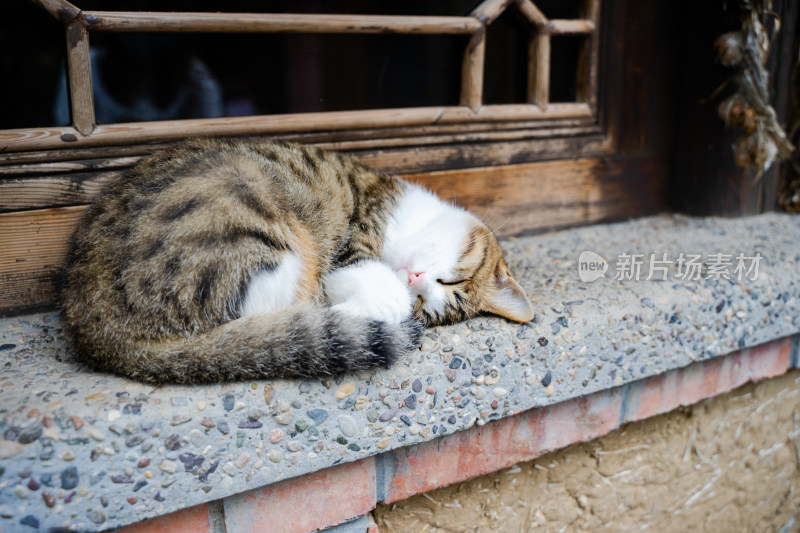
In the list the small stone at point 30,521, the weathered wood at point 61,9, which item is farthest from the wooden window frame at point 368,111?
the small stone at point 30,521

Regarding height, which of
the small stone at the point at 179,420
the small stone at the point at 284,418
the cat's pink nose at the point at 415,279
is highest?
the cat's pink nose at the point at 415,279

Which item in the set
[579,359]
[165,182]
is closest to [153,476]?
[165,182]

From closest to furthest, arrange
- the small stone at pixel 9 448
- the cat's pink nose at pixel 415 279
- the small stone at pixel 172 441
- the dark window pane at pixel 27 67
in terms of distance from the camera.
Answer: the small stone at pixel 9 448 < the small stone at pixel 172 441 < the cat's pink nose at pixel 415 279 < the dark window pane at pixel 27 67

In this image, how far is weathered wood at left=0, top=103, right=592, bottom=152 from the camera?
1562 mm

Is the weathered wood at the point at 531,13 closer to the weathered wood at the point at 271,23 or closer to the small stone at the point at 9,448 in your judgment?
the weathered wood at the point at 271,23

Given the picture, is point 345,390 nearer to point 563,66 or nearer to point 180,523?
point 180,523

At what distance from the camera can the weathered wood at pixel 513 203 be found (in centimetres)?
158

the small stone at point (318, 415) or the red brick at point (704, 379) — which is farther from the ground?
the small stone at point (318, 415)

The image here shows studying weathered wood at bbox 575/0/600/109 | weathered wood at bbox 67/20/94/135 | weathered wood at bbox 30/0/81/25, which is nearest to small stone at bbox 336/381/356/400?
weathered wood at bbox 67/20/94/135

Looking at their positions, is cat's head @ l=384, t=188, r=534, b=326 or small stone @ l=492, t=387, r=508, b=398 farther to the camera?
cat's head @ l=384, t=188, r=534, b=326

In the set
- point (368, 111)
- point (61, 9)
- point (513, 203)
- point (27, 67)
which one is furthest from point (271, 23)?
point (513, 203)

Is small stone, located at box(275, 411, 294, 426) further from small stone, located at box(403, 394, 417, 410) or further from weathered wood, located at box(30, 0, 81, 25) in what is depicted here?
weathered wood, located at box(30, 0, 81, 25)

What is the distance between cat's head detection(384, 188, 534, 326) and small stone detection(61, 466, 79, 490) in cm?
84

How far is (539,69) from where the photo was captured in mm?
2236
